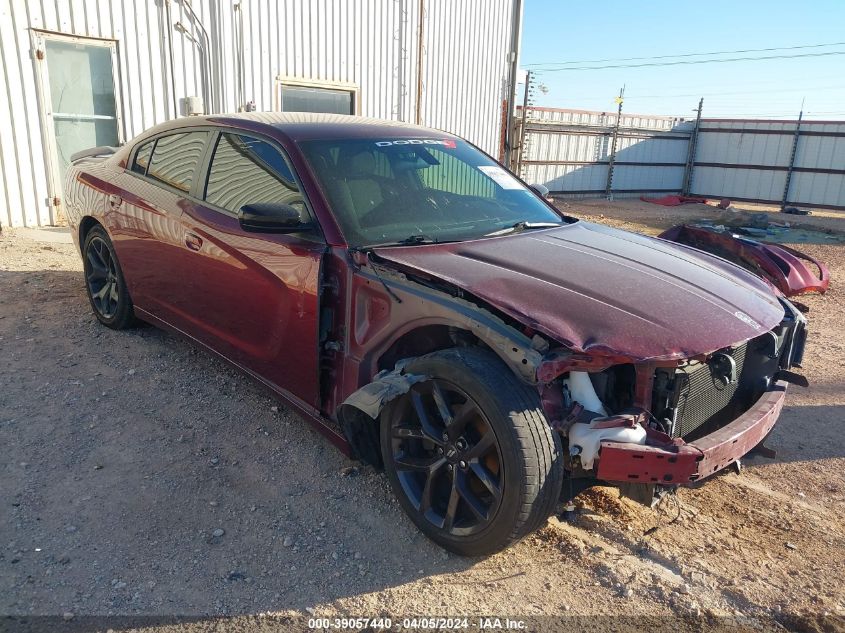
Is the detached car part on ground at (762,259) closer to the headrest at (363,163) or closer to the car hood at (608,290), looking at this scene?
the car hood at (608,290)

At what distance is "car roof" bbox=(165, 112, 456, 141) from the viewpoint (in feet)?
12.0

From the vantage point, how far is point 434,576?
2.64 m

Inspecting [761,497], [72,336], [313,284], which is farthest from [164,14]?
[761,497]

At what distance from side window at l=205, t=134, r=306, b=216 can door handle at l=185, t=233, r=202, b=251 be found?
0.73 ft

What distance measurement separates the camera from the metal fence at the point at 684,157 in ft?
57.4

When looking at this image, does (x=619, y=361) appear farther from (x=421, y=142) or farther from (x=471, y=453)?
(x=421, y=142)

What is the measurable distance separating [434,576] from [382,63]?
10.3m

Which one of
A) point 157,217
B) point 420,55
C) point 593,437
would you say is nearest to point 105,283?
point 157,217

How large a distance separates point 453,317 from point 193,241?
193 cm

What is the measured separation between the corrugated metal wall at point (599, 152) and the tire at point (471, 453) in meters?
14.5

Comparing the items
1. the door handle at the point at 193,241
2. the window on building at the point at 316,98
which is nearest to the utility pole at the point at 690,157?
the window on building at the point at 316,98

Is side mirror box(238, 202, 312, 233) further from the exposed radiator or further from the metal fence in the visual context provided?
the metal fence

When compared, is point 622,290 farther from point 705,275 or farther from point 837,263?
point 837,263

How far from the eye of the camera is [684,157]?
19.9 meters
